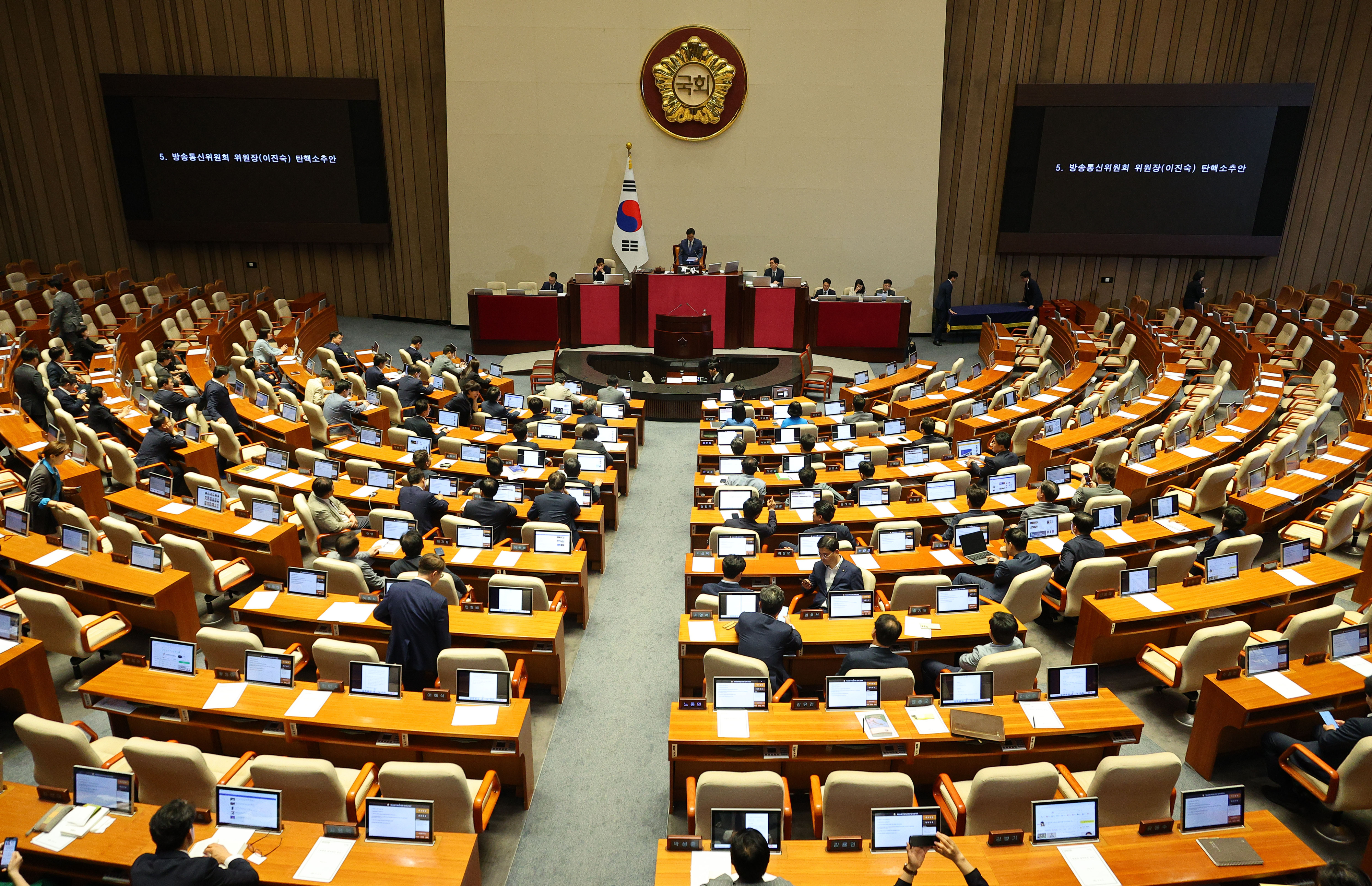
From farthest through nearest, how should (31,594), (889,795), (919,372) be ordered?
Result: (919,372) → (31,594) → (889,795)

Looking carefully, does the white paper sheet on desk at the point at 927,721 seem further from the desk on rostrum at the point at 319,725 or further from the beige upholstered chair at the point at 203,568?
the beige upholstered chair at the point at 203,568

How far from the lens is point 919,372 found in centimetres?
1473

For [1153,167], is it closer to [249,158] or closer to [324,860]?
[249,158]

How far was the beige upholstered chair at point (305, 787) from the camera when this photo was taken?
439cm

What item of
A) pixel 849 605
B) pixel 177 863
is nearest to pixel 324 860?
pixel 177 863

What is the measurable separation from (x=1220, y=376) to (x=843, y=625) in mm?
9573

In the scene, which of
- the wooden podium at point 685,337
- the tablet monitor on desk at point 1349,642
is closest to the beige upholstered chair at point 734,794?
the tablet monitor on desk at point 1349,642

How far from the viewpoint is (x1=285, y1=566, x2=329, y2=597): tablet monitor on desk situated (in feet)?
21.5

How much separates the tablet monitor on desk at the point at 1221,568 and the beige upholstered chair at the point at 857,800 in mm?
3958

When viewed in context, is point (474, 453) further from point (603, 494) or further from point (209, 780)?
point (209, 780)

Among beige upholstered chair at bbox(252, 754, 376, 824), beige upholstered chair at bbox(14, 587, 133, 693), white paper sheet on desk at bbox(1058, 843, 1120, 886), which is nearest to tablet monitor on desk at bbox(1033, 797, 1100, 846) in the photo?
white paper sheet on desk at bbox(1058, 843, 1120, 886)

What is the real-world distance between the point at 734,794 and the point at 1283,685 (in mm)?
3756

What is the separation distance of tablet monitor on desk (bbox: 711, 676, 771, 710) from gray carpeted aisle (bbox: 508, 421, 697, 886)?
0.85m

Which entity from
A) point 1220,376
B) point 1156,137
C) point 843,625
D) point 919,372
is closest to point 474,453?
point 843,625
